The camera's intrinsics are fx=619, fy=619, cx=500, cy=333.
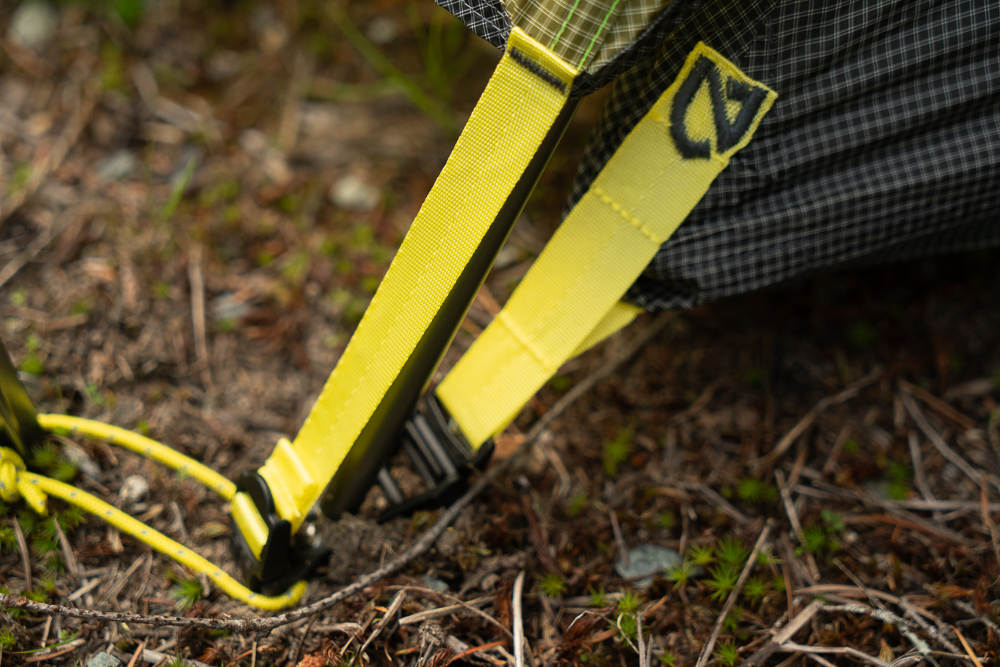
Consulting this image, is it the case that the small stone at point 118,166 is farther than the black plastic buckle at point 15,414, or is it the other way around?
the small stone at point 118,166

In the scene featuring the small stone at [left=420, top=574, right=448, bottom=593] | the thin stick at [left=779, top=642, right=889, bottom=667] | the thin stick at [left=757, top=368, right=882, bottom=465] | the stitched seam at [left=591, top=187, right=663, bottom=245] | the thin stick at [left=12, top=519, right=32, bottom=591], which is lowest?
the thin stick at [left=12, top=519, right=32, bottom=591]

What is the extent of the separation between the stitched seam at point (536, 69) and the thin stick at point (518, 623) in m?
0.90

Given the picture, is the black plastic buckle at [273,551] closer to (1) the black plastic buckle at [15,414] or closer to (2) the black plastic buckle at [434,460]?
(2) the black plastic buckle at [434,460]

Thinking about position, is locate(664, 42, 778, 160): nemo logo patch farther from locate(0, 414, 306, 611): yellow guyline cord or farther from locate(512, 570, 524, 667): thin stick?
locate(0, 414, 306, 611): yellow guyline cord

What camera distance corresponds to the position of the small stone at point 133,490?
1.29 m

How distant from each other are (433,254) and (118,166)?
1339 mm

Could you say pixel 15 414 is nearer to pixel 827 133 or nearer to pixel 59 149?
pixel 59 149

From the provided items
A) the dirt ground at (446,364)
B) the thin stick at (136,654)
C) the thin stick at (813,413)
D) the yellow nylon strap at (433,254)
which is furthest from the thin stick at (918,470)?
the thin stick at (136,654)

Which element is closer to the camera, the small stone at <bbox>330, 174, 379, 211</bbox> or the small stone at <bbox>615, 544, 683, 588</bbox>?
the small stone at <bbox>615, 544, 683, 588</bbox>

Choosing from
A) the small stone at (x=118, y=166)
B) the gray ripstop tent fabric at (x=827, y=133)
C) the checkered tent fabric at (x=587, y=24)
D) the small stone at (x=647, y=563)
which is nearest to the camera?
the checkered tent fabric at (x=587, y=24)

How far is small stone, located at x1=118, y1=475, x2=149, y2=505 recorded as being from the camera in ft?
4.24

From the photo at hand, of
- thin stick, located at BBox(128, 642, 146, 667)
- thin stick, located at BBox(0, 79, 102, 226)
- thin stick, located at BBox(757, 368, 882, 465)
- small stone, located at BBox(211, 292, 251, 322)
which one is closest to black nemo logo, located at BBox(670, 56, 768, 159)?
thin stick, located at BBox(757, 368, 882, 465)

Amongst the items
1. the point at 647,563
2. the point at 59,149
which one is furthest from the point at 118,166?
the point at 647,563

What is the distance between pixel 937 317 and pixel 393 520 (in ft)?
4.90
